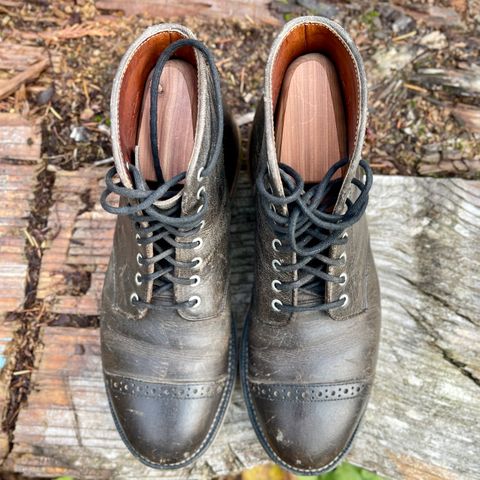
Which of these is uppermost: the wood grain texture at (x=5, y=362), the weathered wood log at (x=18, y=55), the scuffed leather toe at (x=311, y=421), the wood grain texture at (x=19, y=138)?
the weathered wood log at (x=18, y=55)

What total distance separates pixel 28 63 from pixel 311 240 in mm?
1821

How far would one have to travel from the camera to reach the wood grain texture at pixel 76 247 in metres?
2.34

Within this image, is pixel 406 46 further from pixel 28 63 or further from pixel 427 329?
pixel 28 63

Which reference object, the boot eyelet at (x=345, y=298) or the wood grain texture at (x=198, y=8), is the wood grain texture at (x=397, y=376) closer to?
the boot eyelet at (x=345, y=298)

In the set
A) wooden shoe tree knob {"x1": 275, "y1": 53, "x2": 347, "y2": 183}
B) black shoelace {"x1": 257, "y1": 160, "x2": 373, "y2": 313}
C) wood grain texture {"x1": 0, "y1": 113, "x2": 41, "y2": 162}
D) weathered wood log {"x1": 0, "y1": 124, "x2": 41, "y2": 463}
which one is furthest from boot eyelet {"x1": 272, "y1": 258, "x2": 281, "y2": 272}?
wood grain texture {"x1": 0, "y1": 113, "x2": 41, "y2": 162}

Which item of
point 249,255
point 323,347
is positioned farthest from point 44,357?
point 323,347

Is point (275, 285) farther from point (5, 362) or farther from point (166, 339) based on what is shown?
point (5, 362)

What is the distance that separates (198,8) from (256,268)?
159cm

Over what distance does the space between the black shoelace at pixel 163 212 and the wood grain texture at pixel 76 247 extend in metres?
0.53

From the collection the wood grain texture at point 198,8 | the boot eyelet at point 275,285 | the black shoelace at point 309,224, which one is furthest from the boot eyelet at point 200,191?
the wood grain texture at point 198,8

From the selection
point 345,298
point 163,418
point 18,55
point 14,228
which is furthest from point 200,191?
point 18,55

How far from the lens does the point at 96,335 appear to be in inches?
90.4

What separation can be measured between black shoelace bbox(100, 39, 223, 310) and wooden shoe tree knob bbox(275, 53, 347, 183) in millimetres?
306

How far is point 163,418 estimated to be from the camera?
73.2 inches
